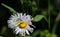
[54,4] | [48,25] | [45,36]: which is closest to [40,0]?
[54,4]

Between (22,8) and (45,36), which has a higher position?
(22,8)

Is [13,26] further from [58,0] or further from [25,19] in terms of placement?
[58,0]

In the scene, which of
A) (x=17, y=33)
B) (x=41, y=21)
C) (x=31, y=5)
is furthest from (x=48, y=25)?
(x=17, y=33)

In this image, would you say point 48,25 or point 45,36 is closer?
point 45,36

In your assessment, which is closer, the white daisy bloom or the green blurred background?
the white daisy bloom

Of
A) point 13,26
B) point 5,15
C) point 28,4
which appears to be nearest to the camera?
point 13,26

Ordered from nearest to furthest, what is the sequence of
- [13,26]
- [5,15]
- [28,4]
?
[13,26]
[28,4]
[5,15]

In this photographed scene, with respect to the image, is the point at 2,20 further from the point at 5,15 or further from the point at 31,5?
the point at 31,5

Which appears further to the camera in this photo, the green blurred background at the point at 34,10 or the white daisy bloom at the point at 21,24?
the green blurred background at the point at 34,10

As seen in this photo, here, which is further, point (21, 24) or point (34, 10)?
point (34, 10)
